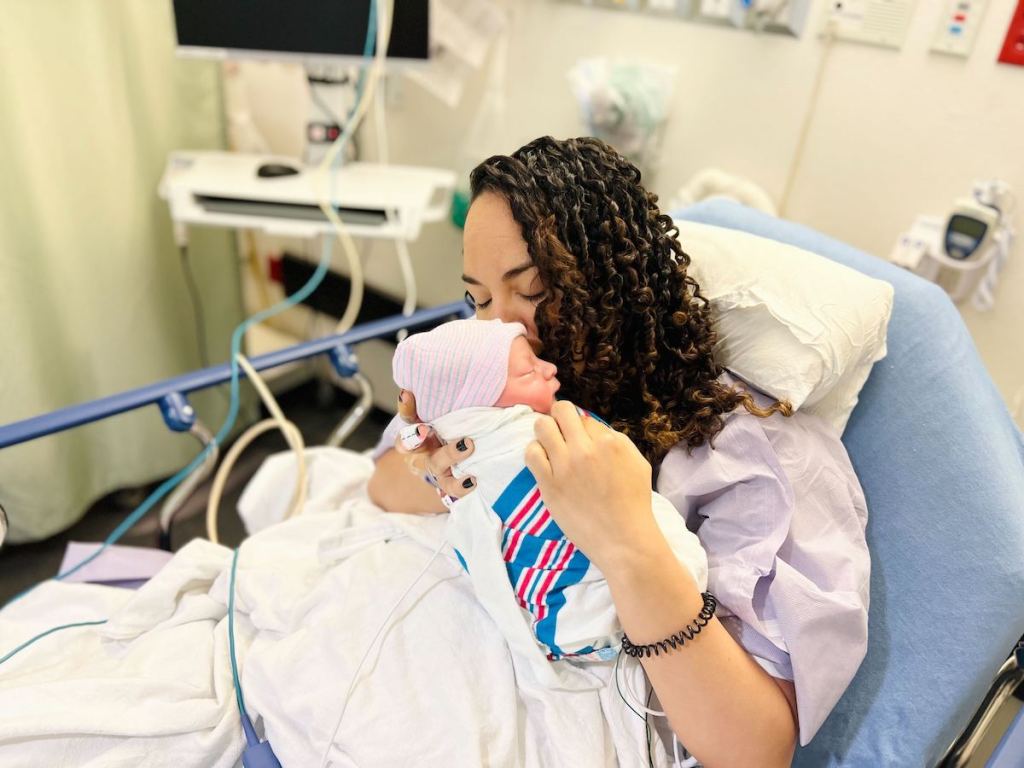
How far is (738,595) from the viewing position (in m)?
0.79

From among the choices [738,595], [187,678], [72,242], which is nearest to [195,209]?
[72,242]

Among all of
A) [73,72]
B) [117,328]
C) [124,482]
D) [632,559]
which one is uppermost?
[73,72]

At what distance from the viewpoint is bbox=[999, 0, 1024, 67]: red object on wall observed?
122 cm

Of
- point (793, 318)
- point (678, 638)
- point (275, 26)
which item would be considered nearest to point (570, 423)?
point (678, 638)

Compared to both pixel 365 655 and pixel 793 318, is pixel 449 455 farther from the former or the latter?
pixel 793 318

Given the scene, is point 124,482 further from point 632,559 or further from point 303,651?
point 632,559

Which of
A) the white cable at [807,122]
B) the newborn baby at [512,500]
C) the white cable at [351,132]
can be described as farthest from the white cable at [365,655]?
the white cable at [807,122]

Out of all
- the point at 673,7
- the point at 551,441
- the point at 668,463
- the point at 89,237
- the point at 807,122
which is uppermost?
the point at 673,7

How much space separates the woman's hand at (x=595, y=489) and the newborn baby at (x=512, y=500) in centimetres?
4

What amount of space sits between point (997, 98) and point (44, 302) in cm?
198

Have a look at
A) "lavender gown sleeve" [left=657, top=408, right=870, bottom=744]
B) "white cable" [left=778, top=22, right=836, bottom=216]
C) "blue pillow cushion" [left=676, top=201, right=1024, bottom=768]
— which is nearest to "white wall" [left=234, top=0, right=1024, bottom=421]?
"white cable" [left=778, top=22, right=836, bottom=216]

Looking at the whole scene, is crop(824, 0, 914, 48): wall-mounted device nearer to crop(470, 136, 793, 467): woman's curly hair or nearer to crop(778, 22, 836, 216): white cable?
crop(778, 22, 836, 216): white cable

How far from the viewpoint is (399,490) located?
1.14 m

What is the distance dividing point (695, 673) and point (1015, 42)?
1198 millimetres
